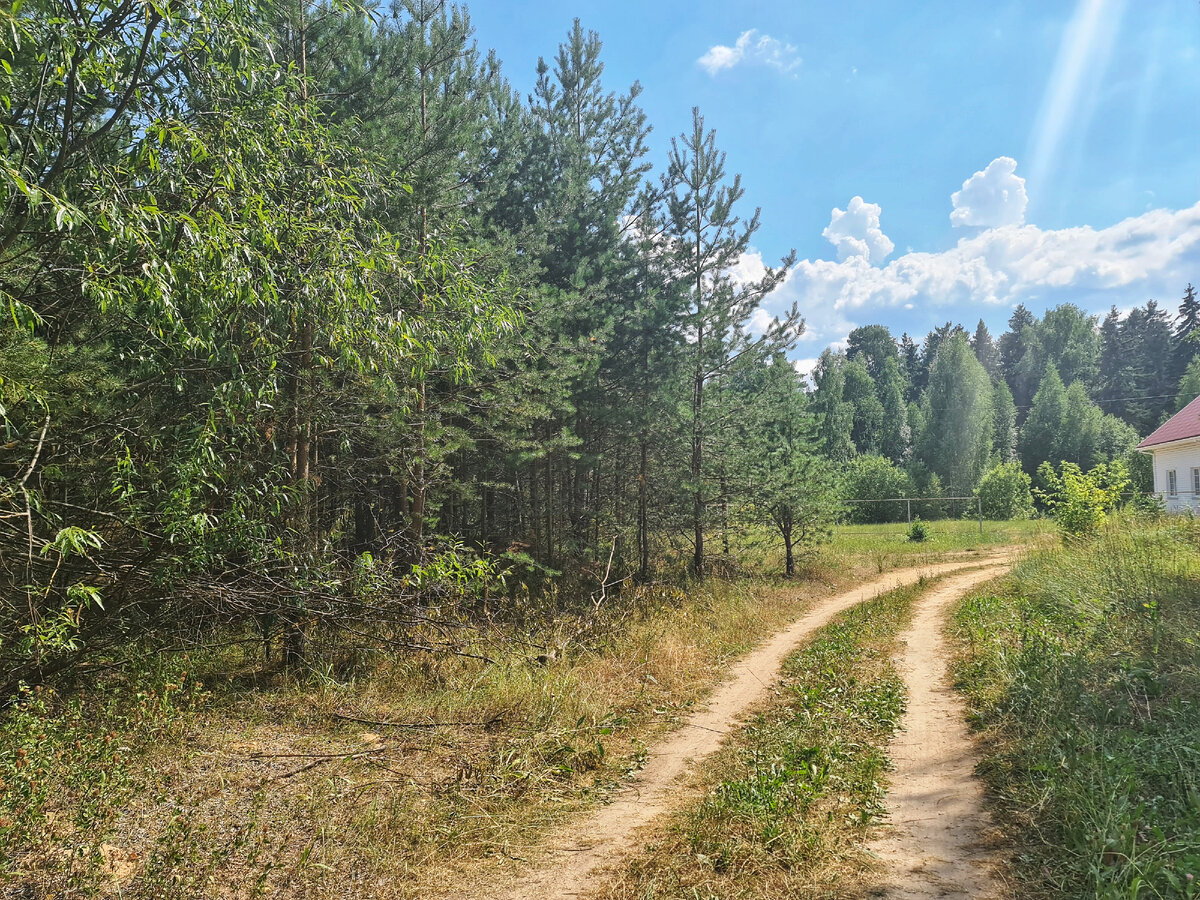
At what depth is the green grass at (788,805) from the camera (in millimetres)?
3584

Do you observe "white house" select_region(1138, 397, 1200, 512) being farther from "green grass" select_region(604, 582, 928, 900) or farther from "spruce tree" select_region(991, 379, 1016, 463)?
"spruce tree" select_region(991, 379, 1016, 463)

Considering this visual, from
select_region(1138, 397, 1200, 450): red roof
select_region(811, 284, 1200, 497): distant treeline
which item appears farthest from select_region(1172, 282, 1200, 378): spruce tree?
select_region(1138, 397, 1200, 450): red roof

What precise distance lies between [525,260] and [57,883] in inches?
431

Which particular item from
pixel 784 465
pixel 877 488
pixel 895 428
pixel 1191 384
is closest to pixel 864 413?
pixel 895 428

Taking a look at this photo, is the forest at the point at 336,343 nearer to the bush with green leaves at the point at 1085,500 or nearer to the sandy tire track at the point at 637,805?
the sandy tire track at the point at 637,805

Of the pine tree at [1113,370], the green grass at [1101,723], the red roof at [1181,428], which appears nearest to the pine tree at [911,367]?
the pine tree at [1113,370]

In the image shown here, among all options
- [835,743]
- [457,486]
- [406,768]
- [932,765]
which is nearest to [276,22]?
[457,486]

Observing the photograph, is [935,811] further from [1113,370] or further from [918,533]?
[1113,370]

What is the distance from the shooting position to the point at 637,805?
486 cm

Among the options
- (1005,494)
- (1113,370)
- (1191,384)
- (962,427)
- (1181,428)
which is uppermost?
(1113,370)

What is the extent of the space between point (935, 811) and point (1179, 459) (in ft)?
88.7

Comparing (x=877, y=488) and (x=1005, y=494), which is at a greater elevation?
(x=877, y=488)

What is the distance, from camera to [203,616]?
625cm

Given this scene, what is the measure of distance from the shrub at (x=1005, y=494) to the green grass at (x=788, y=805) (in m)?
32.6
